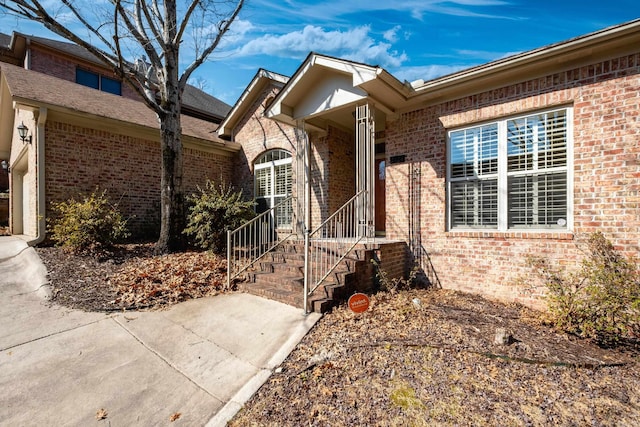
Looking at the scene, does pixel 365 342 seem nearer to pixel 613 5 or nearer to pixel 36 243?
pixel 613 5

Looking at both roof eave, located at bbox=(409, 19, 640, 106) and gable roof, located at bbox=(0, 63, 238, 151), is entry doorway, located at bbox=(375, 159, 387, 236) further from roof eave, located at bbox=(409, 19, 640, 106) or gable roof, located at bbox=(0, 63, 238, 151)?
gable roof, located at bbox=(0, 63, 238, 151)

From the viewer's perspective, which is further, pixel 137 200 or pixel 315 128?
pixel 137 200

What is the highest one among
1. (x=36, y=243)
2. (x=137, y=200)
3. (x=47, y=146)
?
(x=47, y=146)

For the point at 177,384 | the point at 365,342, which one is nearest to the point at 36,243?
the point at 177,384

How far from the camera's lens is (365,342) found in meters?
3.44

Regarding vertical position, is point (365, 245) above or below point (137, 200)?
below

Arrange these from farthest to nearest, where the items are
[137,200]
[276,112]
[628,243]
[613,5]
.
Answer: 1. [137,200]
2. [276,112]
3. [613,5]
4. [628,243]

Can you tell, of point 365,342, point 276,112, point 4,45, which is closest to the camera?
point 365,342

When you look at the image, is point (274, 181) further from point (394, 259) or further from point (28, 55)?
point (28, 55)

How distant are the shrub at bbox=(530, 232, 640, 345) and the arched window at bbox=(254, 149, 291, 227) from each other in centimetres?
633

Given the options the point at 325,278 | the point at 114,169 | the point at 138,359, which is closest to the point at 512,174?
the point at 325,278

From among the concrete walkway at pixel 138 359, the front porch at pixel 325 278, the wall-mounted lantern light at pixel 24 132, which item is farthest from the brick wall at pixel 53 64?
the concrete walkway at pixel 138 359

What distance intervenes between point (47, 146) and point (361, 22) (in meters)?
8.14

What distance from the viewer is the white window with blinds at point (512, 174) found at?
4.64 metres
